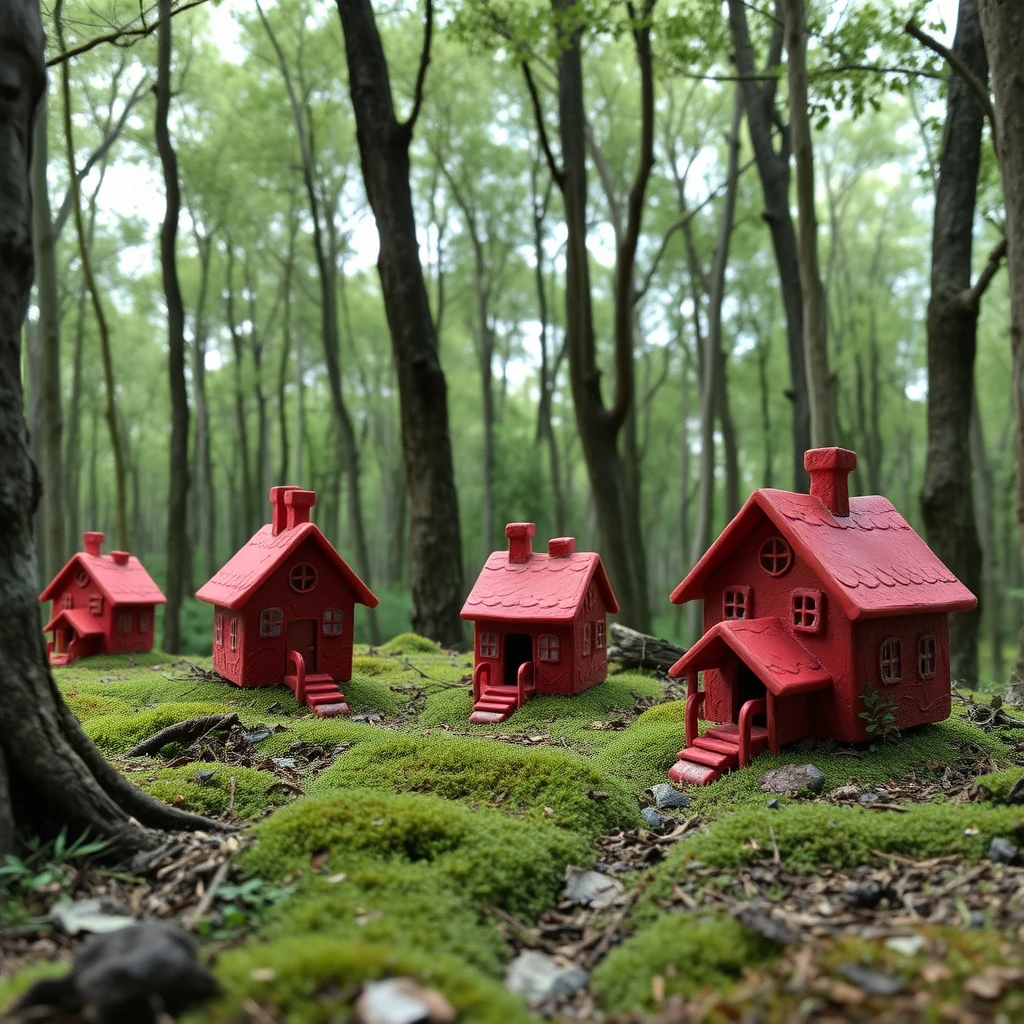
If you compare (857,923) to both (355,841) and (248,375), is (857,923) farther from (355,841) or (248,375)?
(248,375)

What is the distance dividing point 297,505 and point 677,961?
8.36 m

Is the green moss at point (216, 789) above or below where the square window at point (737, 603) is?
below

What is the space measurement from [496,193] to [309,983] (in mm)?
26261

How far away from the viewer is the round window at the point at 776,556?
25.6 feet

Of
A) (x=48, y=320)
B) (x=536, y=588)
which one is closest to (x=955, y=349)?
(x=536, y=588)

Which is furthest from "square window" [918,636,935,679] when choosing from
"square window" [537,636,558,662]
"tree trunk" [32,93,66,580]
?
"tree trunk" [32,93,66,580]

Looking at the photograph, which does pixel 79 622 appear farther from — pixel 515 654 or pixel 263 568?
pixel 515 654

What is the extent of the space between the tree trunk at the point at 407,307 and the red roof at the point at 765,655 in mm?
6253

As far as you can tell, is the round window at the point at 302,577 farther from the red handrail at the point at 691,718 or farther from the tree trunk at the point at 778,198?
the tree trunk at the point at 778,198

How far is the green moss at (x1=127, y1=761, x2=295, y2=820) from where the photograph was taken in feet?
19.0

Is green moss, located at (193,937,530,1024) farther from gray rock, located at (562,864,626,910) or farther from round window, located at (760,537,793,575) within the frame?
round window, located at (760,537,793,575)

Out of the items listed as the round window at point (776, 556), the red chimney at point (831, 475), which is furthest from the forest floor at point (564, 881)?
the red chimney at point (831, 475)

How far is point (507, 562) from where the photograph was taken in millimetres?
11180

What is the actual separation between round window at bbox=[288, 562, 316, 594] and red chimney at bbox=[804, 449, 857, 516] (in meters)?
6.37
